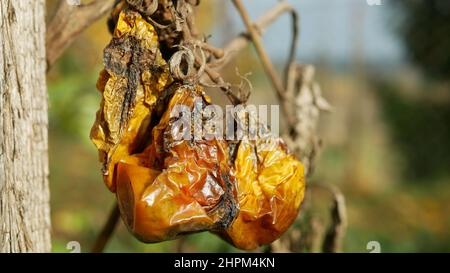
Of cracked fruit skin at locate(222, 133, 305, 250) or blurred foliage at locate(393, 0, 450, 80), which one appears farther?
blurred foliage at locate(393, 0, 450, 80)

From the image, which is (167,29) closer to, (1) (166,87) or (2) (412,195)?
(1) (166,87)

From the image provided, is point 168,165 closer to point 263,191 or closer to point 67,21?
point 263,191

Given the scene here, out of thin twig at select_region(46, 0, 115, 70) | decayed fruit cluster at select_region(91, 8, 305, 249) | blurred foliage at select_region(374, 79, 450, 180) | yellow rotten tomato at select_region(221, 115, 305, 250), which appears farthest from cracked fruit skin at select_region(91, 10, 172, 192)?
blurred foliage at select_region(374, 79, 450, 180)

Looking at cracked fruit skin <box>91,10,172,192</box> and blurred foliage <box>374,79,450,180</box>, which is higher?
cracked fruit skin <box>91,10,172,192</box>

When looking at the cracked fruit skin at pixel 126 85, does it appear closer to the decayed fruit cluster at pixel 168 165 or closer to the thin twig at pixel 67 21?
the decayed fruit cluster at pixel 168 165

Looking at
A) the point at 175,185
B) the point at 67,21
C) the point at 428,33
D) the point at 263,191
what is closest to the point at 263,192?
the point at 263,191

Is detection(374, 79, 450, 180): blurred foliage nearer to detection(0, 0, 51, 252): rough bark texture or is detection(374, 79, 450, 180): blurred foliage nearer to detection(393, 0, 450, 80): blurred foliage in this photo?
detection(393, 0, 450, 80): blurred foliage

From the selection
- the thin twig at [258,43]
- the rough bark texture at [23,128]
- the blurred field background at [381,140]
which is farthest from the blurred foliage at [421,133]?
the rough bark texture at [23,128]
